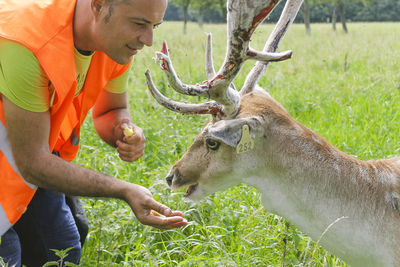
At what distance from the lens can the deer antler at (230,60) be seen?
256 cm

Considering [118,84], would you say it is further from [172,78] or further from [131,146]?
[172,78]

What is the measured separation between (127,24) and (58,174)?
818mm

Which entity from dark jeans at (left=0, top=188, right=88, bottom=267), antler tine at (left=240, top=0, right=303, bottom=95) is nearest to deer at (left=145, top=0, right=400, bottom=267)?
antler tine at (left=240, top=0, right=303, bottom=95)

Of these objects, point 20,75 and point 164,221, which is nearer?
point 20,75

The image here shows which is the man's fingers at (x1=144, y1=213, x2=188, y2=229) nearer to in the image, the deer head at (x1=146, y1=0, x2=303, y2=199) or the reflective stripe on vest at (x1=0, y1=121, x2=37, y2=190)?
the deer head at (x1=146, y1=0, x2=303, y2=199)

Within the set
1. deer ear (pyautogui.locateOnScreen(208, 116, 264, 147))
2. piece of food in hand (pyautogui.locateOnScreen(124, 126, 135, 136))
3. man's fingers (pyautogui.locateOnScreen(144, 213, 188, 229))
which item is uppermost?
deer ear (pyautogui.locateOnScreen(208, 116, 264, 147))

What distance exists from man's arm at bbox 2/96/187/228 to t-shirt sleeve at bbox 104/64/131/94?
0.83m

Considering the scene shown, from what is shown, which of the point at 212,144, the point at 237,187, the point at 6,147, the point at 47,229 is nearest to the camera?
the point at 6,147

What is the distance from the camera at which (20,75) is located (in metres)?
2.56

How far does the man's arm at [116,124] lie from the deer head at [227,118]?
0.27 m

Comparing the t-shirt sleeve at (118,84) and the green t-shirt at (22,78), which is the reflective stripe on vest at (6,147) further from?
the t-shirt sleeve at (118,84)

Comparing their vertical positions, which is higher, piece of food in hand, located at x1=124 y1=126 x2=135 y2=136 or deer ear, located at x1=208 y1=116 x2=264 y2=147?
deer ear, located at x1=208 y1=116 x2=264 y2=147

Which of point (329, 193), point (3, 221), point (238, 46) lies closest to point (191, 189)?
point (329, 193)

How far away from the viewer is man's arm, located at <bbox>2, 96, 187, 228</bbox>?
2.63m
